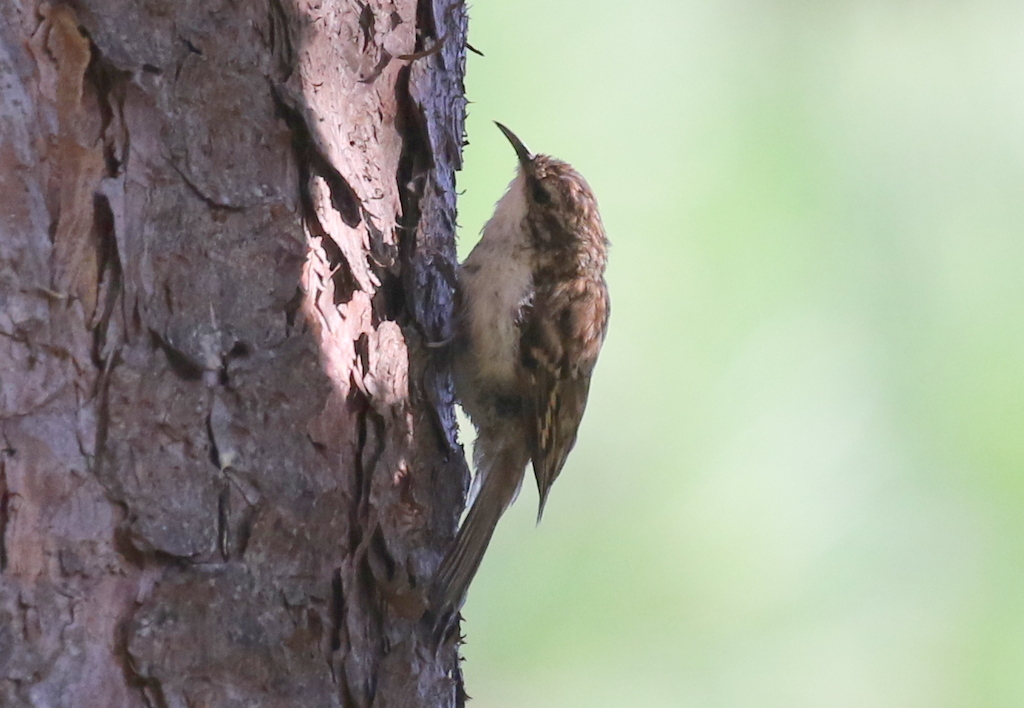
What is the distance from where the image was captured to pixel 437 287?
249 cm

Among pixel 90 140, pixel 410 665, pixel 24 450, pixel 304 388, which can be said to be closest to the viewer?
pixel 24 450

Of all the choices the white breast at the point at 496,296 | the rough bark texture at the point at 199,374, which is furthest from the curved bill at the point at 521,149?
the rough bark texture at the point at 199,374

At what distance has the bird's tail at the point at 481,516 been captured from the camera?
83.7 inches

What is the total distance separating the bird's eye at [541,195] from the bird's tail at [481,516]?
0.64 metres

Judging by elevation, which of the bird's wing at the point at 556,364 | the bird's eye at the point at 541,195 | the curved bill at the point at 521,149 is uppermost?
the curved bill at the point at 521,149

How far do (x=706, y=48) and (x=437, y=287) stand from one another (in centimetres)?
234

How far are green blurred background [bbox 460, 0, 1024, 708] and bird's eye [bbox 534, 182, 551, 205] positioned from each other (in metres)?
1.16

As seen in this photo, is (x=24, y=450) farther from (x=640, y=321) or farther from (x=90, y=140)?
(x=640, y=321)

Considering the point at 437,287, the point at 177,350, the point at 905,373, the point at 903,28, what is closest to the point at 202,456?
the point at 177,350

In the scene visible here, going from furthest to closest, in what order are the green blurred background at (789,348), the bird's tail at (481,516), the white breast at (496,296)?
1. the green blurred background at (789,348)
2. the white breast at (496,296)
3. the bird's tail at (481,516)

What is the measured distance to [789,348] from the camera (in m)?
4.29

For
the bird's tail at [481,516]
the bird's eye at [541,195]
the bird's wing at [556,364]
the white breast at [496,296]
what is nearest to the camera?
the bird's tail at [481,516]

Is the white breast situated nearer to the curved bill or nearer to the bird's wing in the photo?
the bird's wing

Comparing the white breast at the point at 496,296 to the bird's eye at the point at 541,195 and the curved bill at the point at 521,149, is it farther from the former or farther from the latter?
the curved bill at the point at 521,149
